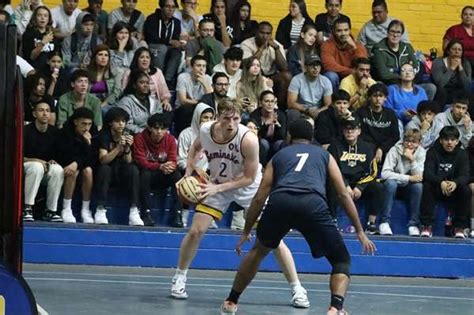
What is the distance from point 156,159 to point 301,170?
5116 mm

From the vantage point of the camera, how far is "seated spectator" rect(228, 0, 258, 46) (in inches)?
704

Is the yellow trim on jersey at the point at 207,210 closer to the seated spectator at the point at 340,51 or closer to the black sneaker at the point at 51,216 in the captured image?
the black sneaker at the point at 51,216

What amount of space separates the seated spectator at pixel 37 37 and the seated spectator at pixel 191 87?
188cm

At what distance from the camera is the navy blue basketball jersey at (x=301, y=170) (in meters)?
9.91

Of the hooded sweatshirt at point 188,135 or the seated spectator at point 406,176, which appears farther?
the seated spectator at point 406,176

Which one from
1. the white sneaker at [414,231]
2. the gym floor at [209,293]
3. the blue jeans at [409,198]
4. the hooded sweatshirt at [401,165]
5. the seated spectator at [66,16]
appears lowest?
the gym floor at [209,293]

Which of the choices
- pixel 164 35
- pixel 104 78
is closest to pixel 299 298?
pixel 104 78

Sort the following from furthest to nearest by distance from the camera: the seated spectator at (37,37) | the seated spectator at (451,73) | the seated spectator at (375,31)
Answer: the seated spectator at (375,31) → the seated spectator at (451,73) → the seated spectator at (37,37)

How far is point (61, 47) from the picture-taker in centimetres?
1675

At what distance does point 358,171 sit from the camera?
15133 mm

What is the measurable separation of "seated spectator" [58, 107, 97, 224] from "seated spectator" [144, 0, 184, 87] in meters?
2.65

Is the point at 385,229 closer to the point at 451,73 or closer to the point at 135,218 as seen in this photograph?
the point at 135,218

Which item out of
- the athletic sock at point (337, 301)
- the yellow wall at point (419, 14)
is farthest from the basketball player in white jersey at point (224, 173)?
the yellow wall at point (419, 14)

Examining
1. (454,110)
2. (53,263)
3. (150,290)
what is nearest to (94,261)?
(53,263)
